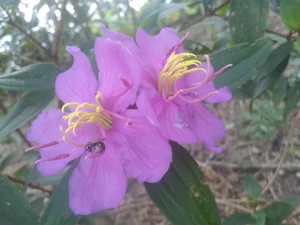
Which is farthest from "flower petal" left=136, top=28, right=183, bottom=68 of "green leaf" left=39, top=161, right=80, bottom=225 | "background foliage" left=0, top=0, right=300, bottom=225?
"green leaf" left=39, top=161, right=80, bottom=225

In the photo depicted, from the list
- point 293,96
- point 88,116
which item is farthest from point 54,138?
point 293,96

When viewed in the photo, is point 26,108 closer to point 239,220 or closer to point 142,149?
point 142,149

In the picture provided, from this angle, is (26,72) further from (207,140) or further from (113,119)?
(207,140)

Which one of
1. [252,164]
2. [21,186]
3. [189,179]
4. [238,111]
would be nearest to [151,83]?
[189,179]

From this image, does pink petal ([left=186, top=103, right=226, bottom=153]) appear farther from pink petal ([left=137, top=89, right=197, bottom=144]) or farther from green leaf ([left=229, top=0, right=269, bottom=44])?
green leaf ([left=229, top=0, right=269, bottom=44])

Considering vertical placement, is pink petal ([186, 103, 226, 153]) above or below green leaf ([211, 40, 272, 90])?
below

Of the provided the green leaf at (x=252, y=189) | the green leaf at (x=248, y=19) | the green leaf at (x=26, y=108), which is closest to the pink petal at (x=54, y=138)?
the green leaf at (x=26, y=108)
